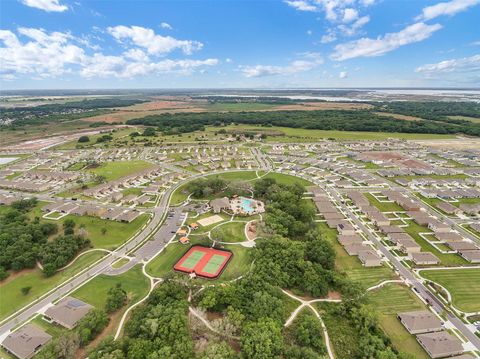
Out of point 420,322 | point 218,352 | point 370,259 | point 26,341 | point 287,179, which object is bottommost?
point 287,179

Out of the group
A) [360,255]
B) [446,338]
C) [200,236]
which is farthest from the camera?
[200,236]

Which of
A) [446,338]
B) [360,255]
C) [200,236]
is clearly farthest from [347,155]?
[446,338]

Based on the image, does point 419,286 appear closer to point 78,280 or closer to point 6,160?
point 78,280

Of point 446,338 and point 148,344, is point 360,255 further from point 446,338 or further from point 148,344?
point 148,344

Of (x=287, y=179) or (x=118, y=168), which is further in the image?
(x=118, y=168)

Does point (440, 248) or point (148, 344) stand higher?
point (148, 344)

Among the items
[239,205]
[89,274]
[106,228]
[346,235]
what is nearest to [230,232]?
[239,205]

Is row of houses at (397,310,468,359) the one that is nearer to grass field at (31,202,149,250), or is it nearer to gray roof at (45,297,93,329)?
gray roof at (45,297,93,329)
